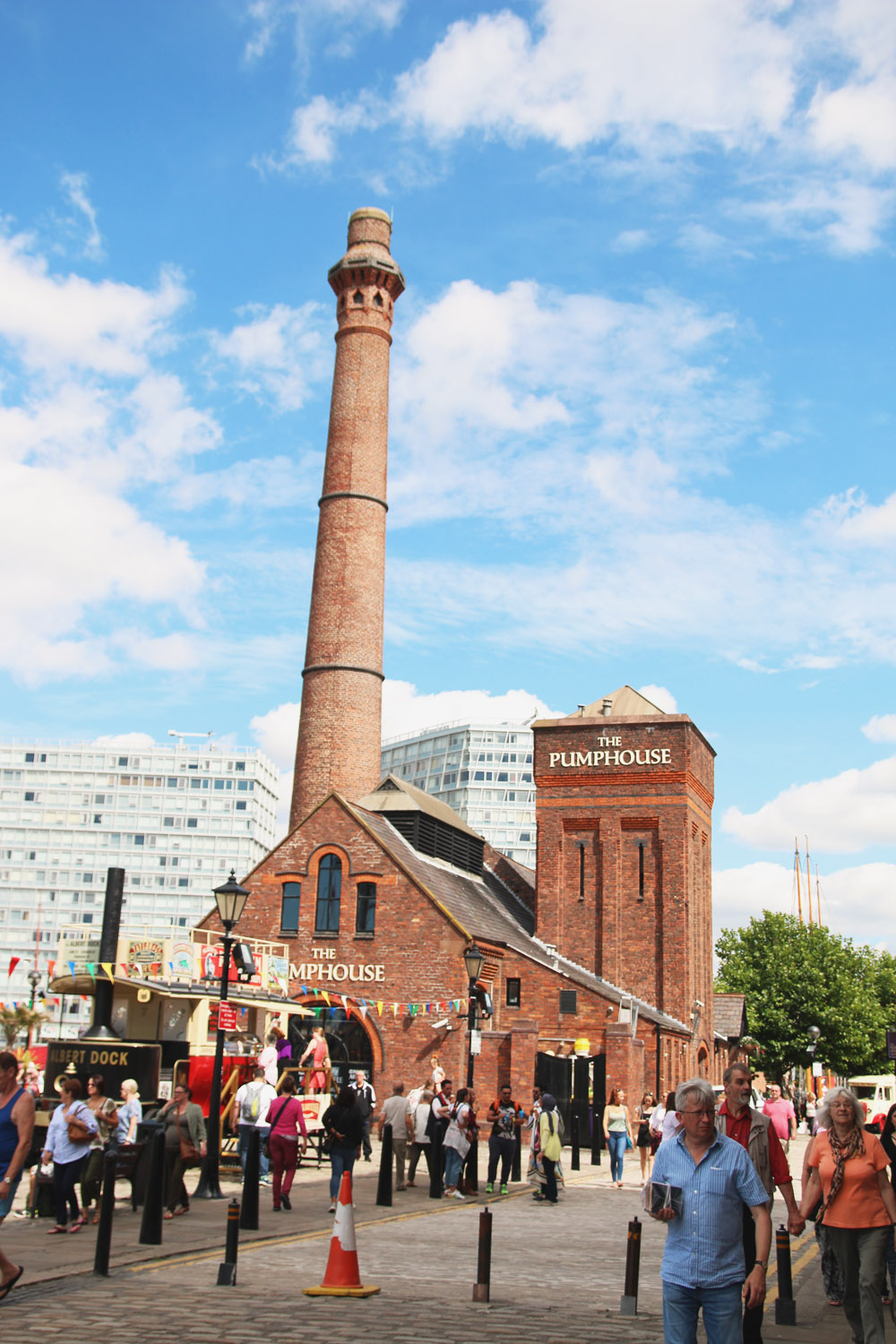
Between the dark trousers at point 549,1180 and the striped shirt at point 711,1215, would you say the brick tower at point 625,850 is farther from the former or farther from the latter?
the striped shirt at point 711,1215

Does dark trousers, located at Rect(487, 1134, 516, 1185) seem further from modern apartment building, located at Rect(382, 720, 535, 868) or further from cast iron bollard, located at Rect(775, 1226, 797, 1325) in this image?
modern apartment building, located at Rect(382, 720, 535, 868)

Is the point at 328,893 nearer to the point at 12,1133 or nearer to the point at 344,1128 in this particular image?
the point at 344,1128

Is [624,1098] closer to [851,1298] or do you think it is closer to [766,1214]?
[851,1298]

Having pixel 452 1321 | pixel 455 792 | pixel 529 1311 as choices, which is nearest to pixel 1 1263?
pixel 452 1321

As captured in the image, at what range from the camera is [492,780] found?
14238 cm

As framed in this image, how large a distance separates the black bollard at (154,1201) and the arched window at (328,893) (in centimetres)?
2267

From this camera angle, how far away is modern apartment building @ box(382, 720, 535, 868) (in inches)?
5482

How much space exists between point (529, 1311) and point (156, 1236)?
443 cm

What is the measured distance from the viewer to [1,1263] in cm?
877

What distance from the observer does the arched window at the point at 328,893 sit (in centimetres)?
3519

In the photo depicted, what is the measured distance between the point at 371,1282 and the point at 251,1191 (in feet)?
9.66

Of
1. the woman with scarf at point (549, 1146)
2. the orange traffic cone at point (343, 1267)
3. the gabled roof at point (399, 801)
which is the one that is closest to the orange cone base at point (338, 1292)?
the orange traffic cone at point (343, 1267)

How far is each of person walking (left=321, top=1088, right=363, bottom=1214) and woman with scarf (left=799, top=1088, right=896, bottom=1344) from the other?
7152mm

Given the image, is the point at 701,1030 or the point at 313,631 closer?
the point at 313,631
